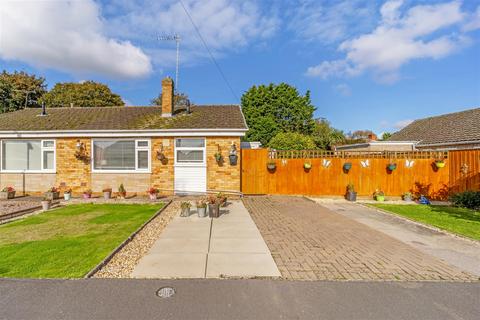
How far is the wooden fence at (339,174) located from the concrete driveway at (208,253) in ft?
15.9

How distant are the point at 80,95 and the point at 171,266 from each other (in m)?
34.3

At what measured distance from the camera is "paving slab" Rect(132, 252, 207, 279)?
12.6 ft

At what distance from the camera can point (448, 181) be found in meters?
11.3

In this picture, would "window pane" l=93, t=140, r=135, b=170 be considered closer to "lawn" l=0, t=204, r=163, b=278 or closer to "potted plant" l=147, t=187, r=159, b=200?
"potted plant" l=147, t=187, r=159, b=200

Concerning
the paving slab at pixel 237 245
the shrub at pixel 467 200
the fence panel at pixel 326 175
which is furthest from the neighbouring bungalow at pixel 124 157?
the shrub at pixel 467 200

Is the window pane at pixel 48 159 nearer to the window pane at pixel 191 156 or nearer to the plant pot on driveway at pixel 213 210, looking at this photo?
the window pane at pixel 191 156

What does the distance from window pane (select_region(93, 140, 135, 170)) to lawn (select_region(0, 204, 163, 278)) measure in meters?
3.01

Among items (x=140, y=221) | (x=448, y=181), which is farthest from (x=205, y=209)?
(x=448, y=181)

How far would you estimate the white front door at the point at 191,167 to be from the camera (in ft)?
37.0

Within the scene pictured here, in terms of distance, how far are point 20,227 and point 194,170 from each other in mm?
6239

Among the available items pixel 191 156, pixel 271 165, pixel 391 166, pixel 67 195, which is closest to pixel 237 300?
pixel 271 165

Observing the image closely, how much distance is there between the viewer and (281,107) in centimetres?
3462

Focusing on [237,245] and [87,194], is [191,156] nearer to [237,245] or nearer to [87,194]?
[87,194]

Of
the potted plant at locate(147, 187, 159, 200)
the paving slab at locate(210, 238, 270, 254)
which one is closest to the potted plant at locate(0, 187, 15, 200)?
the potted plant at locate(147, 187, 159, 200)
